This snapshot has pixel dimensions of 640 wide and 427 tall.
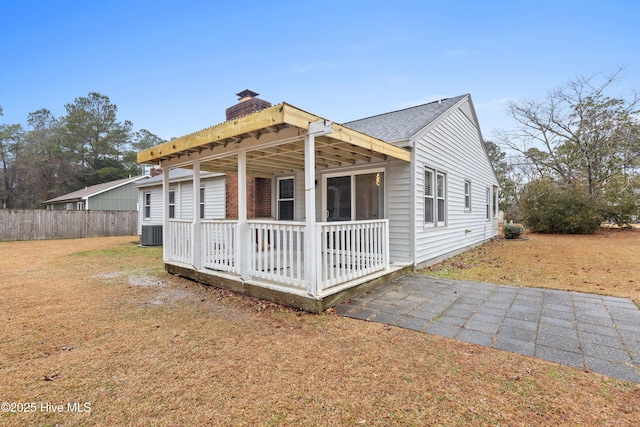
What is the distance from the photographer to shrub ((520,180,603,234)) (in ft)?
48.3

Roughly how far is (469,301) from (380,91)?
12.4 m

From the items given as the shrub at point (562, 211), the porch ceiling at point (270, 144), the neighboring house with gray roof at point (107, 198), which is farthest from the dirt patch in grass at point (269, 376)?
the neighboring house with gray roof at point (107, 198)

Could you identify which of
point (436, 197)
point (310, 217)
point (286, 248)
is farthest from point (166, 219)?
point (436, 197)

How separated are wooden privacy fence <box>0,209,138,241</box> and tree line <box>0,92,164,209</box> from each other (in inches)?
630

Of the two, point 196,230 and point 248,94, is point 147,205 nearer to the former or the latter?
point 248,94

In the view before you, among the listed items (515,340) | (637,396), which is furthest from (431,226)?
(637,396)

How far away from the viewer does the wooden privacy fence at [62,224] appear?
1444 centimetres

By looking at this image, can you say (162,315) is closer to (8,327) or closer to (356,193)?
(8,327)

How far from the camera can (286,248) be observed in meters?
4.94

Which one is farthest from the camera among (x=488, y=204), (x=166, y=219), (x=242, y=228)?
(x=488, y=204)

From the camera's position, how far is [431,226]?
7066 mm

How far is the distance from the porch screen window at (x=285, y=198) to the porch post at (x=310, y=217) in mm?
4468

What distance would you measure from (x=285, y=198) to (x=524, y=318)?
6263 mm

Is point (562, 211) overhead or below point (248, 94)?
below
